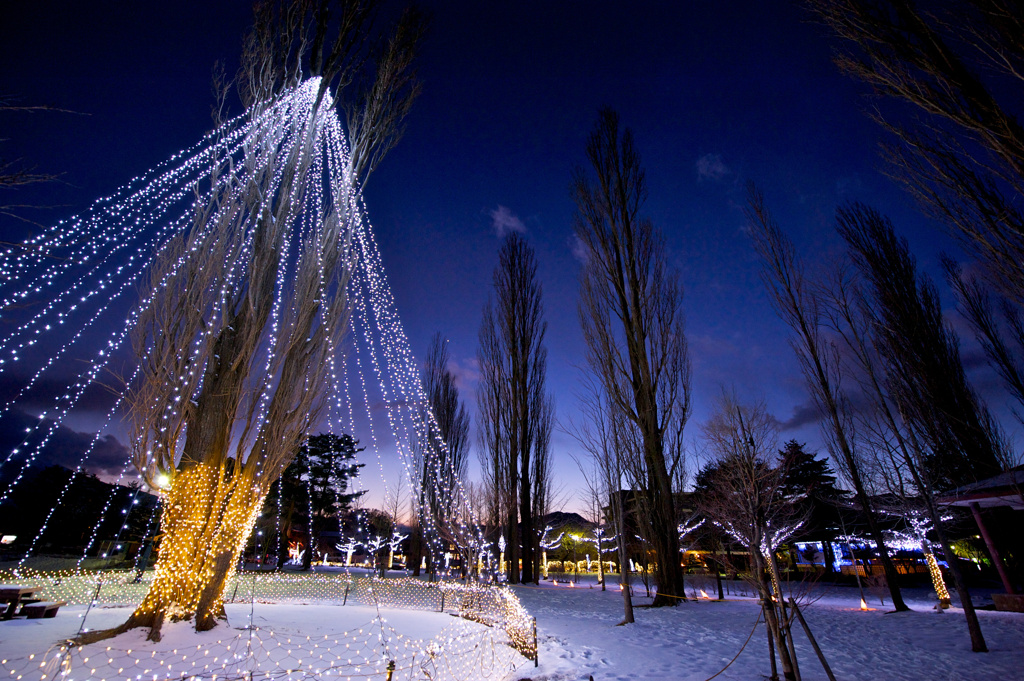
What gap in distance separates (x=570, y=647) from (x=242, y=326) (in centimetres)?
728

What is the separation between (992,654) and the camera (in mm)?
5715

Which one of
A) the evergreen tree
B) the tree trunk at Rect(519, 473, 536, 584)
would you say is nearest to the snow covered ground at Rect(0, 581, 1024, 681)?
the tree trunk at Rect(519, 473, 536, 584)

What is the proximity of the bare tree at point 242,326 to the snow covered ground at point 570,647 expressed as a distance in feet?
2.90

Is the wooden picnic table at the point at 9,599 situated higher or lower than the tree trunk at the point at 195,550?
lower

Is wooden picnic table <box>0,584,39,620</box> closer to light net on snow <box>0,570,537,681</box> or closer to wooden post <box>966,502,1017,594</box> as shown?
light net on snow <box>0,570,537,681</box>

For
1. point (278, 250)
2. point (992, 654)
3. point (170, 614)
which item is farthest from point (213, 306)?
point (992, 654)

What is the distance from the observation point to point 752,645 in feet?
20.2

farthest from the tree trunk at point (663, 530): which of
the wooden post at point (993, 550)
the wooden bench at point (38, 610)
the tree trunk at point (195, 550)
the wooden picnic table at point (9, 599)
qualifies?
the wooden picnic table at point (9, 599)

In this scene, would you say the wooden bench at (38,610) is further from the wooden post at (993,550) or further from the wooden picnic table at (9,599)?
the wooden post at (993,550)

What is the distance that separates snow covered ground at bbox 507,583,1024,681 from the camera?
484 cm

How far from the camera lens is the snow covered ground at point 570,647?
15.1 ft

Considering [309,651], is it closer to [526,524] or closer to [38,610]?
[38,610]

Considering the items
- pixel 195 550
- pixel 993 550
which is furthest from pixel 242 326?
pixel 993 550

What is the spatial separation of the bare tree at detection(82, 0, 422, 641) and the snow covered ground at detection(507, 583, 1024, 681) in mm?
5130
